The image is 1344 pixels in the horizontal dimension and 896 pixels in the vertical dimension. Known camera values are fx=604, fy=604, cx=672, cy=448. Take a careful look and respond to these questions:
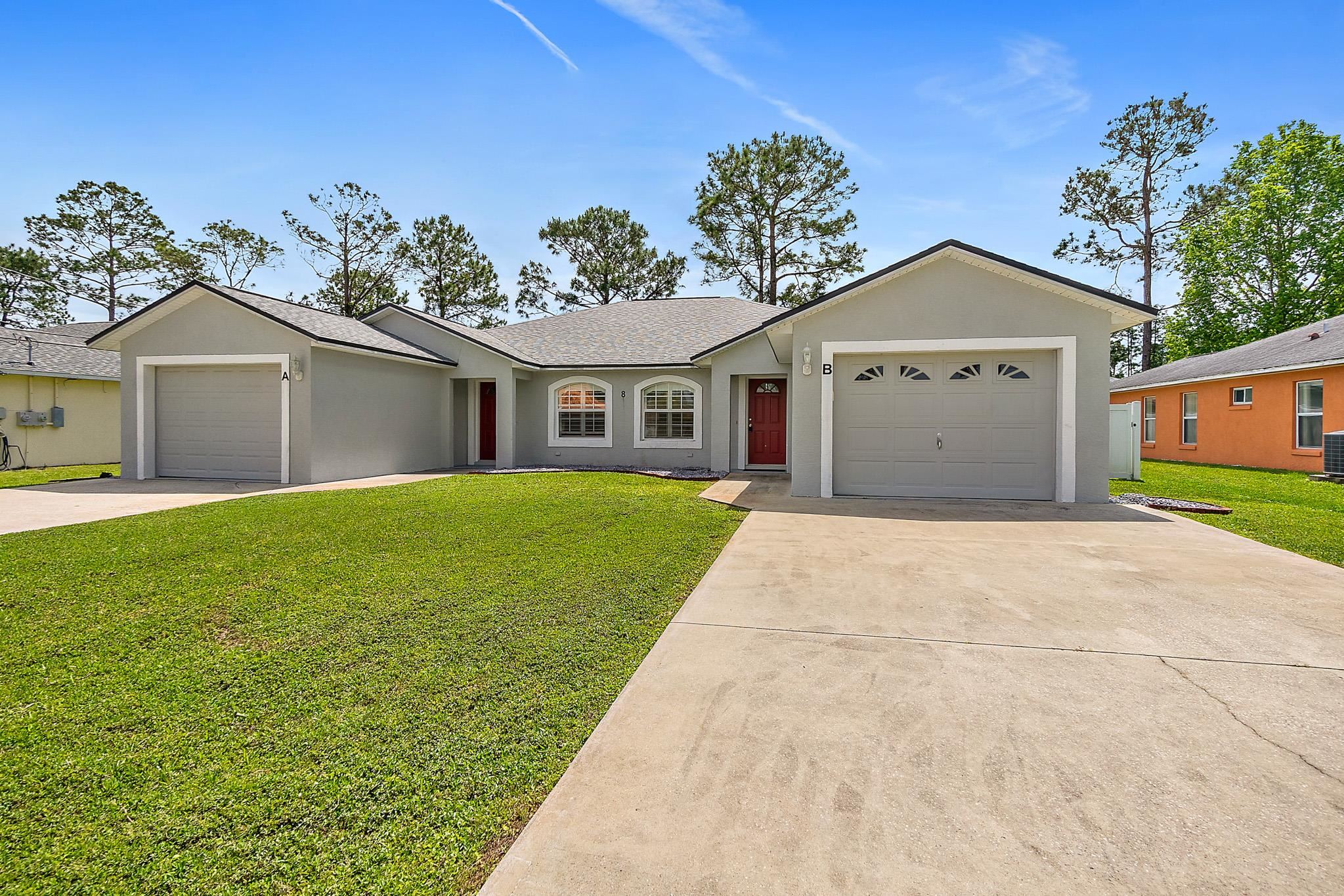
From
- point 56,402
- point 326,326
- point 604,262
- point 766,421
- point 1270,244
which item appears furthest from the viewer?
point 604,262

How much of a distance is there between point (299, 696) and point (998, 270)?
32.6 feet

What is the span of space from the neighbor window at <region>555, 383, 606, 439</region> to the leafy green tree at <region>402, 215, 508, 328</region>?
65.1ft

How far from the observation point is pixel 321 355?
1184 centimetres

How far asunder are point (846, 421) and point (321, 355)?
32.8 ft

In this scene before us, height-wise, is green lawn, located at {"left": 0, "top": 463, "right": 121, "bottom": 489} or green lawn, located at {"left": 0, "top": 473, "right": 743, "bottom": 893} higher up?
green lawn, located at {"left": 0, "top": 463, "right": 121, "bottom": 489}

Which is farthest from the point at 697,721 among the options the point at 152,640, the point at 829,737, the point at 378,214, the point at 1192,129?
the point at 378,214

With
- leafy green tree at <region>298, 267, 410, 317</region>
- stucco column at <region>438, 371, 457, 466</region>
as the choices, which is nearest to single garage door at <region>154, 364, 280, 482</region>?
stucco column at <region>438, 371, 457, 466</region>

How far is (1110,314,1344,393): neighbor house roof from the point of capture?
13.8m

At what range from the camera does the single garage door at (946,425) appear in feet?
30.8

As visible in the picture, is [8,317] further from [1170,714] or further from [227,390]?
[1170,714]

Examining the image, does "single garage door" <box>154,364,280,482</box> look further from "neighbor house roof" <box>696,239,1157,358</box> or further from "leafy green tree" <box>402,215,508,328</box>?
"leafy green tree" <box>402,215,508,328</box>

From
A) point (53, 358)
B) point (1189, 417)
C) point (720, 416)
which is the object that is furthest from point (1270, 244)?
point (53, 358)

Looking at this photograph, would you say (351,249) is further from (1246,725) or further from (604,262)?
(1246,725)

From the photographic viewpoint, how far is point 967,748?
2.53 m
